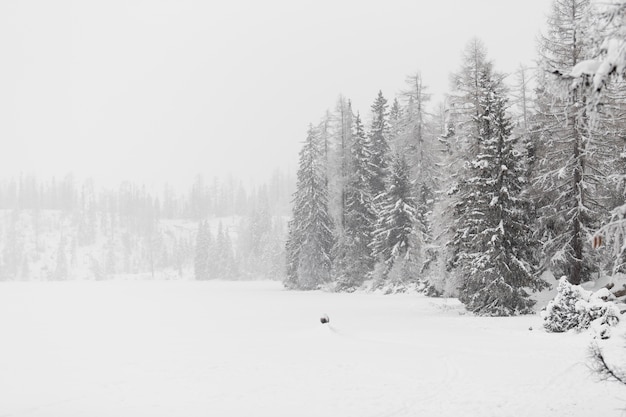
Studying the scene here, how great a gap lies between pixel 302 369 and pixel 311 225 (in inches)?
1348

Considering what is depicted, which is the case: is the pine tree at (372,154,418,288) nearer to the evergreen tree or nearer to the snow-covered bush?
the evergreen tree

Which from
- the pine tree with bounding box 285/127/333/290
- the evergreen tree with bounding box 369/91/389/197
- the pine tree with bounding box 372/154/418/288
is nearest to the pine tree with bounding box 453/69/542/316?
the pine tree with bounding box 372/154/418/288

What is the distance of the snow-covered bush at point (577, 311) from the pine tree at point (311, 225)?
30310mm

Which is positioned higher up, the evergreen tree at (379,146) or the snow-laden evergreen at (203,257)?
the evergreen tree at (379,146)

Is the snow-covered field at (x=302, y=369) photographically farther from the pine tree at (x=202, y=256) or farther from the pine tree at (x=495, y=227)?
the pine tree at (x=202, y=256)

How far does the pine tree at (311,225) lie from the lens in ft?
154

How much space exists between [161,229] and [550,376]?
154933 mm

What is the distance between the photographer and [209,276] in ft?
301

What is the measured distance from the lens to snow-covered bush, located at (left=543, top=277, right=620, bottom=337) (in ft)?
52.0

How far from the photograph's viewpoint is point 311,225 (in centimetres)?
4688

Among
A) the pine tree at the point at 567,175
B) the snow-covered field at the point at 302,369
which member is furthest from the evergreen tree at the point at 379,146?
the snow-covered field at the point at 302,369

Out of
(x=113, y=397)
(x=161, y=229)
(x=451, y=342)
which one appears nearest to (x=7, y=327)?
(x=113, y=397)

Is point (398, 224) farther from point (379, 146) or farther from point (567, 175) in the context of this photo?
point (567, 175)

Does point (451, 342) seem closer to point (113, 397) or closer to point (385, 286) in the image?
point (113, 397)
